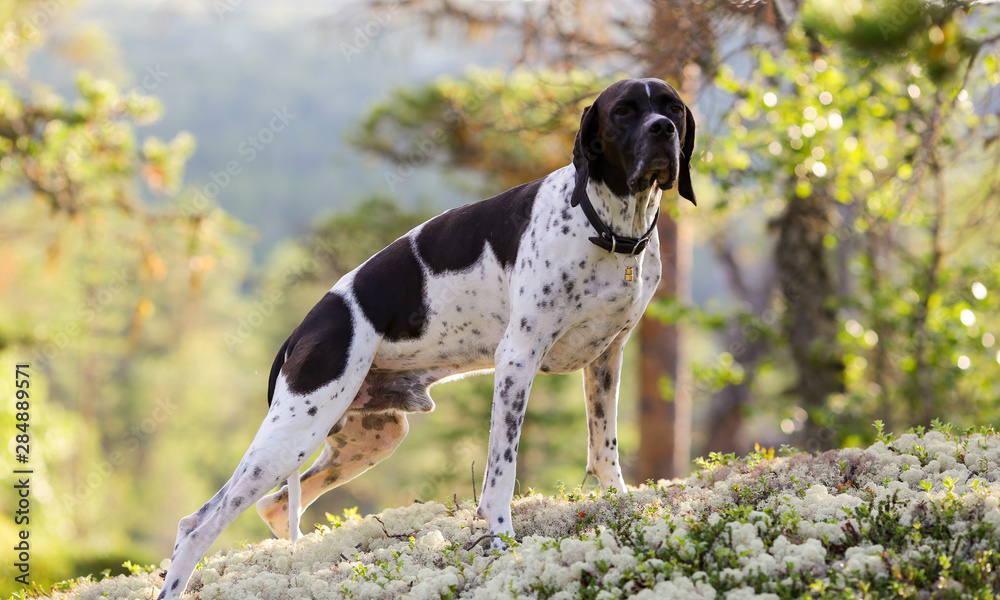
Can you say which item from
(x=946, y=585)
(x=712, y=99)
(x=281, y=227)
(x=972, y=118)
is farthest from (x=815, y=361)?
(x=281, y=227)

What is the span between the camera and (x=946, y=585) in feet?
9.39

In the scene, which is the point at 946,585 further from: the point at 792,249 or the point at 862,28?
the point at 792,249

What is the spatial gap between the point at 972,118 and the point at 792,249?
2963 millimetres

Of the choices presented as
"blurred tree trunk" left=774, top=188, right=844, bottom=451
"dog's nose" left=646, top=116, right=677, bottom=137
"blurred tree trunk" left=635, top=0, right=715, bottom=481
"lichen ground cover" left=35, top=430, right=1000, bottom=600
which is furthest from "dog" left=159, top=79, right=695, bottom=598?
"blurred tree trunk" left=635, top=0, right=715, bottom=481

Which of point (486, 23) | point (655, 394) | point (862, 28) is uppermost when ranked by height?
point (486, 23)

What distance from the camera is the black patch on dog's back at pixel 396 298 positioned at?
439 centimetres

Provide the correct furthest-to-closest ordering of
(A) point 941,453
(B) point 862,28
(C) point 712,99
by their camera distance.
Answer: (C) point 712,99
(A) point 941,453
(B) point 862,28

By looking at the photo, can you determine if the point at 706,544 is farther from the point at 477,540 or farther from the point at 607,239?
the point at 607,239

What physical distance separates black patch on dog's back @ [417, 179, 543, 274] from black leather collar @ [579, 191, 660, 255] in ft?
1.12

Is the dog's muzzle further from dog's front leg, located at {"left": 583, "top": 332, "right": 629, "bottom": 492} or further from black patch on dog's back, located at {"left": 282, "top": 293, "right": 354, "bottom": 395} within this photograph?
black patch on dog's back, located at {"left": 282, "top": 293, "right": 354, "bottom": 395}

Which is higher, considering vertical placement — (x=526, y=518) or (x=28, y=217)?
(x=28, y=217)

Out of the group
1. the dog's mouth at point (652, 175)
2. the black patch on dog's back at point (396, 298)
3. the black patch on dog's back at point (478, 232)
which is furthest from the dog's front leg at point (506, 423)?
the dog's mouth at point (652, 175)

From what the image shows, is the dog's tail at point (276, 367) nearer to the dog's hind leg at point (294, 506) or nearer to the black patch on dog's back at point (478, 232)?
the dog's hind leg at point (294, 506)

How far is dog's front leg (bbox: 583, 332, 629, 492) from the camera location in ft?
15.1
